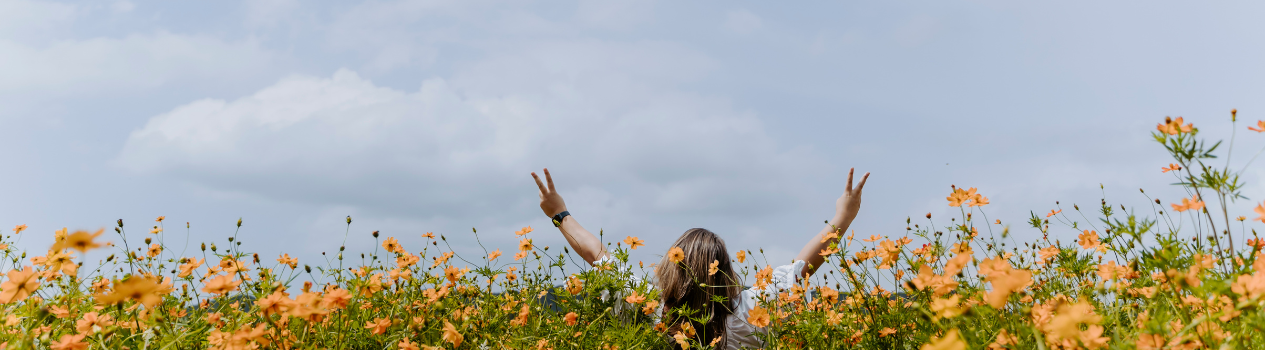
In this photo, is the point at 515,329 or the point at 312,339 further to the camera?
the point at 515,329

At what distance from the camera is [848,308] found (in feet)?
7.64

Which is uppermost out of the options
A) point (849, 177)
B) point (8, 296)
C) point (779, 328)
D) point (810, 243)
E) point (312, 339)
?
point (849, 177)

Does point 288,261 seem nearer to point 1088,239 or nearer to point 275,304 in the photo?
point 275,304

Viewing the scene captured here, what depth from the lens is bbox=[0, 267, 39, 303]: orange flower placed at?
4.62 ft

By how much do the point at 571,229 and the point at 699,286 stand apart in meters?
0.99

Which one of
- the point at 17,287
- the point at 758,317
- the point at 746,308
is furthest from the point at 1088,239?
the point at 17,287

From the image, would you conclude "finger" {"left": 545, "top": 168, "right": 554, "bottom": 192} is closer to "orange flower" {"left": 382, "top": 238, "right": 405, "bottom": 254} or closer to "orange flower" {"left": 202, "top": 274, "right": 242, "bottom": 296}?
"orange flower" {"left": 382, "top": 238, "right": 405, "bottom": 254}

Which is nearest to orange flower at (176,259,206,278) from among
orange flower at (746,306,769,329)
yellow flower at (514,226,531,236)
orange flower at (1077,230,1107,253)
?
yellow flower at (514,226,531,236)

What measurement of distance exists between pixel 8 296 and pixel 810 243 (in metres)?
2.80

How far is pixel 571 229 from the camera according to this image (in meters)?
3.46

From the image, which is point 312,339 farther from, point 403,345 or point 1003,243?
point 1003,243

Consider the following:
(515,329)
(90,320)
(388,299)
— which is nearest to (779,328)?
(515,329)

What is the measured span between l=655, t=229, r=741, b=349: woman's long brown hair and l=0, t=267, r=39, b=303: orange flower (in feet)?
6.30

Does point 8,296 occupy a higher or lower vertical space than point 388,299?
lower
